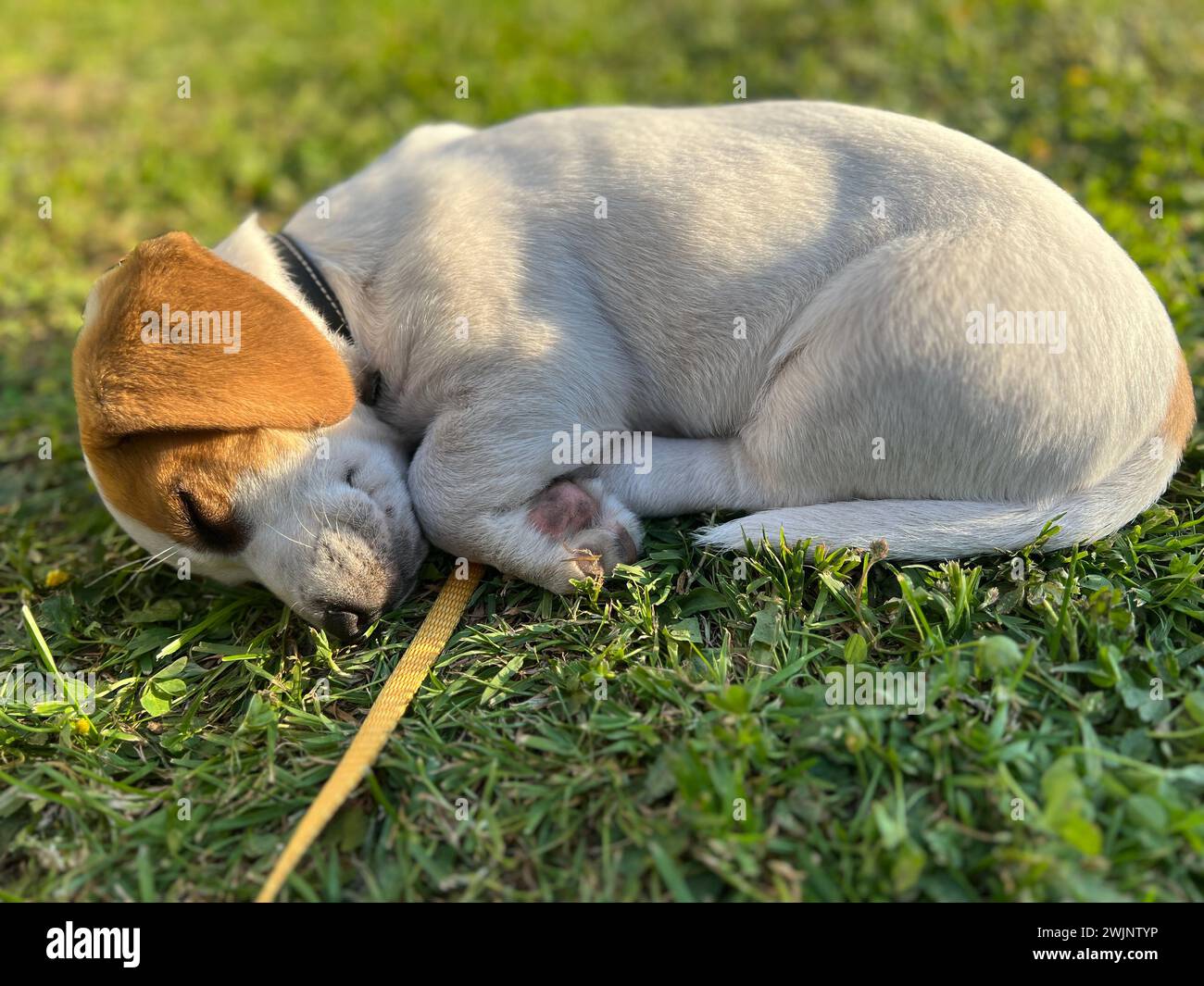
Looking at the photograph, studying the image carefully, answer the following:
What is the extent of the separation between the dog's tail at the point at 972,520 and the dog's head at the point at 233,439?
1.25 m

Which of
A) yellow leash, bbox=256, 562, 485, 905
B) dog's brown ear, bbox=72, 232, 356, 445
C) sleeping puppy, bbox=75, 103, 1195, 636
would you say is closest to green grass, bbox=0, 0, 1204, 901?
yellow leash, bbox=256, 562, 485, 905

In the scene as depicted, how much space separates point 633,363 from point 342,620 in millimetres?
1277

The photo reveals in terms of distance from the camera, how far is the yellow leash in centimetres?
235

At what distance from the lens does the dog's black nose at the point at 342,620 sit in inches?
115

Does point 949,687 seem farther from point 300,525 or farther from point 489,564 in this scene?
point 300,525

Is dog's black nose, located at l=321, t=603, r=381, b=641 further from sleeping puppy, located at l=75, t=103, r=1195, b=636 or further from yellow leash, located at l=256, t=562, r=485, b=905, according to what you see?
yellow leash, located at l=256, t=562, r=485, b=905

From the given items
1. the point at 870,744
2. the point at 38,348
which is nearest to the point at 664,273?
the point at 870,744

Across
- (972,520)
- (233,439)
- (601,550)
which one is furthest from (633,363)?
(233,439)

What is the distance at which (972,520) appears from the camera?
290 centimetres

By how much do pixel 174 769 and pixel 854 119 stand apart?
2.97m

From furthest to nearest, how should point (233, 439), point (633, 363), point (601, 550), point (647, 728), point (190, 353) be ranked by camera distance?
1. point (633, 363)
2. point (601, 550)
3. point (233, 439)
4. point (190, 353)
5. point (647, 728)

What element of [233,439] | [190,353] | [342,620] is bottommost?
[342,620]

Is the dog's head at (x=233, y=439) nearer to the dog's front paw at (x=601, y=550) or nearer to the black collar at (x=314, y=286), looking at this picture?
the black collar at (x=314, y=286)

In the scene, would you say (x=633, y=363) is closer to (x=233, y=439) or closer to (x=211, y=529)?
(x=233, y=439)
